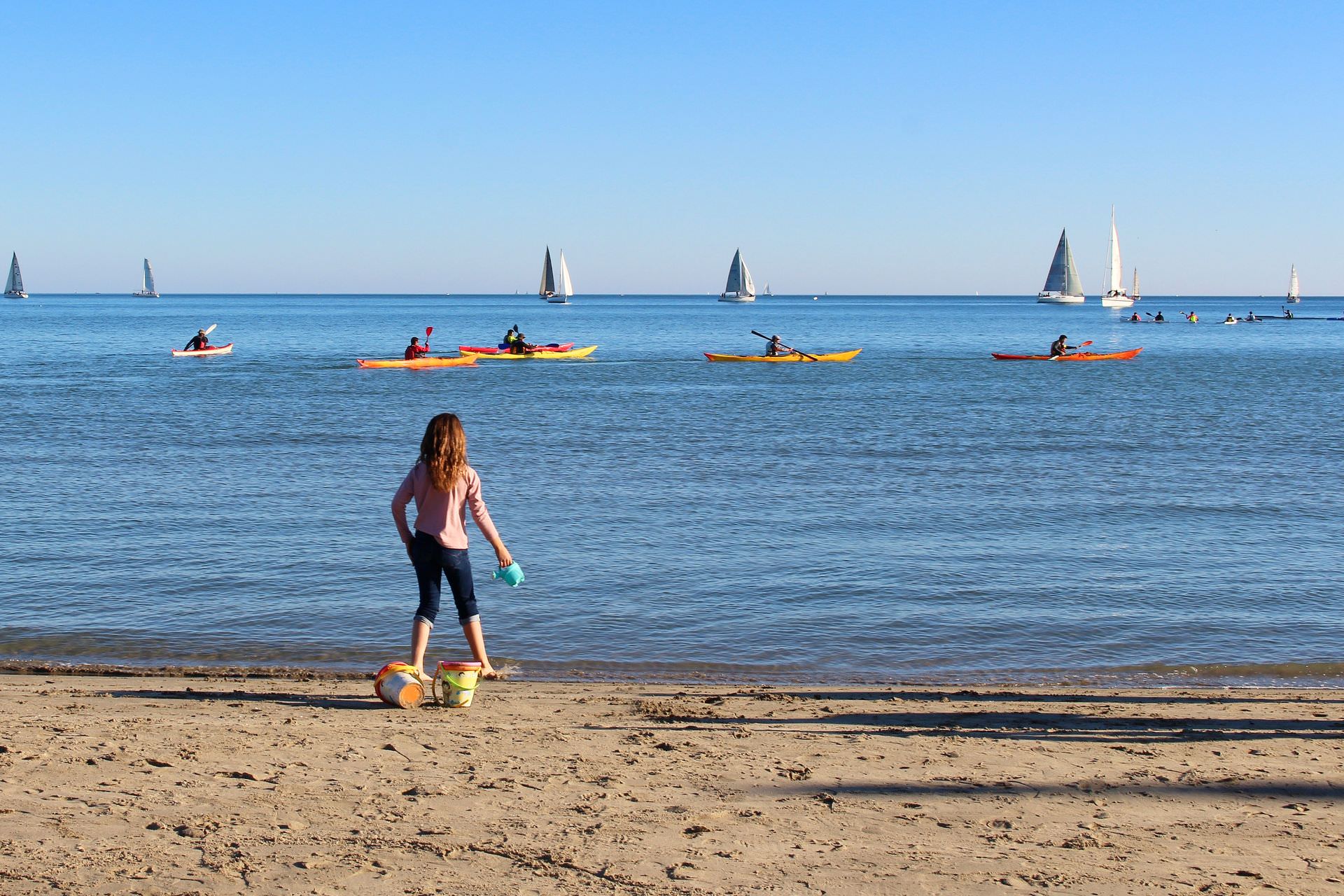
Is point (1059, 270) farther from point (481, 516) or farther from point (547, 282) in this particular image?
point (481, 516)

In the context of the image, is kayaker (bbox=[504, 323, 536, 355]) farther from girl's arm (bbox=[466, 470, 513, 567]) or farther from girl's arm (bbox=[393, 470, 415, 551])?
girl's arm (bbox=[393, 470, 415, 551])

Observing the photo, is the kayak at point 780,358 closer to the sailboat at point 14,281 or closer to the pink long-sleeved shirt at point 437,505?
the pink long-sleeved shirt at point 437,505

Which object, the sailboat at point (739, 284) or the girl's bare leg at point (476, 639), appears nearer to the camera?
the girl's bare leg at point (476, 639)

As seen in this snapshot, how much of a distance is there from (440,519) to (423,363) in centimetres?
4383

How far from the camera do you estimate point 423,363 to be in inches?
1978

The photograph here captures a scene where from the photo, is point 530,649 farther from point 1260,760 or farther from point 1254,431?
point 1254,431

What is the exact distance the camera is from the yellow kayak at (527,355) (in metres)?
53.7

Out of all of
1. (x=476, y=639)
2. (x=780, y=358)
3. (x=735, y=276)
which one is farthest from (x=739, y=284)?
(x=476, y=639)

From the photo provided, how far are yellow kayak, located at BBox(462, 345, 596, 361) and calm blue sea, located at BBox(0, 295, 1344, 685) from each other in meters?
13.1

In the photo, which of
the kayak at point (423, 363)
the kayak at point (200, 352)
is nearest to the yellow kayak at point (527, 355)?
the kayak at point (423, 363)

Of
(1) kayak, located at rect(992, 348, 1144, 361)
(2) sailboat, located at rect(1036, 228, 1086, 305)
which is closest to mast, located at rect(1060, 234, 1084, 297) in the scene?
(2) sailboat, located at rect(1036, 228, 1086, 305)

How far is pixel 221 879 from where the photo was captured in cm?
459

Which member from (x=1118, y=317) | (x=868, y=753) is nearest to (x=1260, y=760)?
(x=868, y=753)

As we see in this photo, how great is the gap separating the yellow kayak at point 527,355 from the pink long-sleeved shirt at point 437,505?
45.8 metres
